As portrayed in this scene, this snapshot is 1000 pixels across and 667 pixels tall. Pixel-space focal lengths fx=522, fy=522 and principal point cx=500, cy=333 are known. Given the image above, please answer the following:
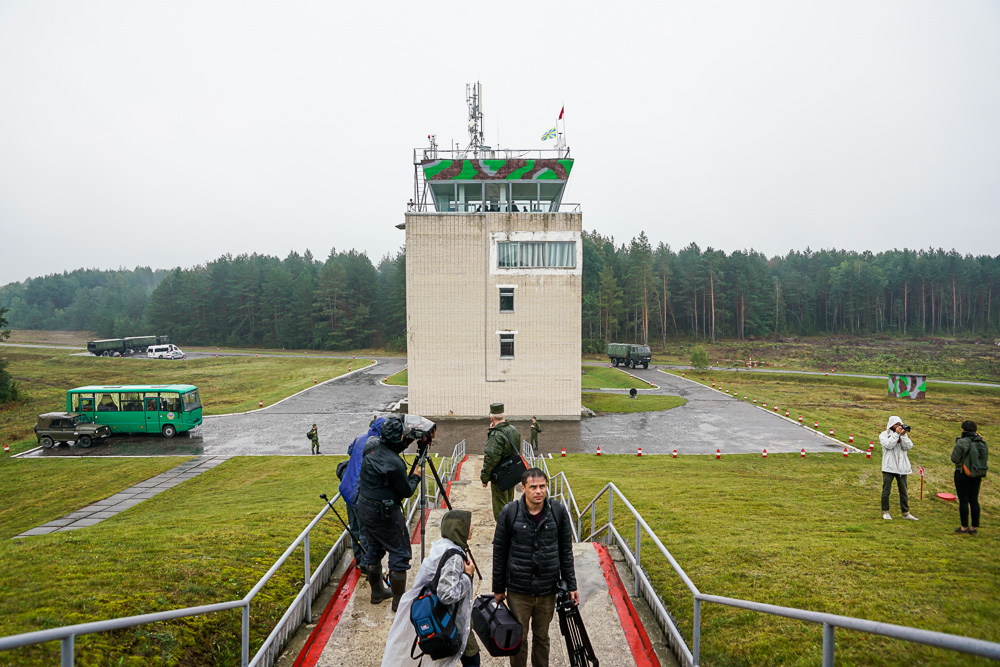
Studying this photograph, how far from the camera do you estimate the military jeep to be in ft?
76.4

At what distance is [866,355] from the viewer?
6594cm

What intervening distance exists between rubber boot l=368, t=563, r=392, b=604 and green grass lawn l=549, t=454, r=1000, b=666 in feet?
11.3

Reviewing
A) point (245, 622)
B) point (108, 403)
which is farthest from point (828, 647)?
point (108, 403)

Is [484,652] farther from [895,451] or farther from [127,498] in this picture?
[127,498]

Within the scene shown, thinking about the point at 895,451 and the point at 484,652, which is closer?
the point at 484,652

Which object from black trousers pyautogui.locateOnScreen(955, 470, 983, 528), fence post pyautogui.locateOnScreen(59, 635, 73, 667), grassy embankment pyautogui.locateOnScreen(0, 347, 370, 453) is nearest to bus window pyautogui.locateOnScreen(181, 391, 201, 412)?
grassy embankment pyautogui.locateOnScreen(0, 347, 370, 453)

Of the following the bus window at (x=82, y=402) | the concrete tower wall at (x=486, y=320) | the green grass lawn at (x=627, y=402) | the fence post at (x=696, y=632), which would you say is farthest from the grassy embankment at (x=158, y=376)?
the fence post at (x=696, y=632)

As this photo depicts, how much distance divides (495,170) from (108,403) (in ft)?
72.7

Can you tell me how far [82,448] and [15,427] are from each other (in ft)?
31.3

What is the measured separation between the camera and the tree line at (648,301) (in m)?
80.7

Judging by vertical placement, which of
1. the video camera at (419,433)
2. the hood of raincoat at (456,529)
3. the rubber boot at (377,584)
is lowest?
the rubber boot at (377,584)

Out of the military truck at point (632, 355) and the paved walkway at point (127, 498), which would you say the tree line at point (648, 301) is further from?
the paved walkway at point (127, 498)

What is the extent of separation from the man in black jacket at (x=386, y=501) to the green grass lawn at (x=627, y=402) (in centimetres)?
2632

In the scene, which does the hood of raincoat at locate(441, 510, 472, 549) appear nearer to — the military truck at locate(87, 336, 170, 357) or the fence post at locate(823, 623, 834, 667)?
the fence post at locate(823, 623, 834, 667)
